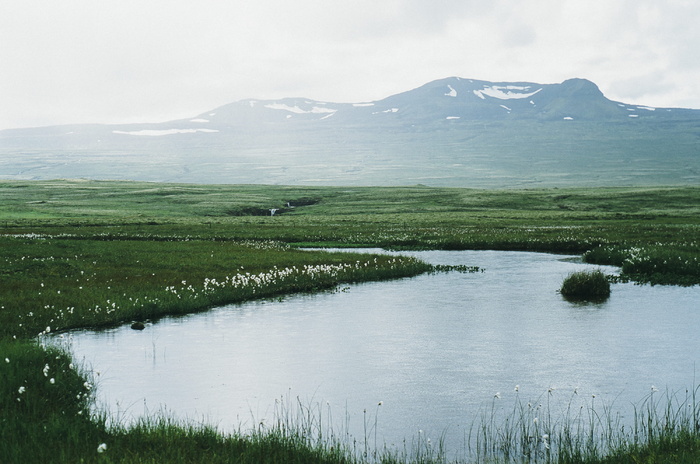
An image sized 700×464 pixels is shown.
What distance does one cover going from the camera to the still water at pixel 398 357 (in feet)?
44.2

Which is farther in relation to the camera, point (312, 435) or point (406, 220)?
point (406, 220)

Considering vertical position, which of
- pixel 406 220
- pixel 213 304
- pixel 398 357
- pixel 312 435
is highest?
pixel 312 435

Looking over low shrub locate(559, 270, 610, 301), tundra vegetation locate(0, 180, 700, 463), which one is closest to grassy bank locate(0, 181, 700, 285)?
tundra vegetation locate(0, 180, 700, 463)

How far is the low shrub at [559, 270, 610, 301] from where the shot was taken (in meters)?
26.9

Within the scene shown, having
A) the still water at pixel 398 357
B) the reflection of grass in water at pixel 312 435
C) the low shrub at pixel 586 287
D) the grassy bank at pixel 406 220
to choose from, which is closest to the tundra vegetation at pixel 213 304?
the reflection of grass in water at pixel 312 435

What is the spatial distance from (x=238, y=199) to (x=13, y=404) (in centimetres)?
13337

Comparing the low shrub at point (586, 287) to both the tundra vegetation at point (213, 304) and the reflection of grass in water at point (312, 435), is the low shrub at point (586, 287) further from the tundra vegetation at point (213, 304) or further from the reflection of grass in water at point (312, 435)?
the reflection of grass in water at point (312, 435)

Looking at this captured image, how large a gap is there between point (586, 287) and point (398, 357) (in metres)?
12.9

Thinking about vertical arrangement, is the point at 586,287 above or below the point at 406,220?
above

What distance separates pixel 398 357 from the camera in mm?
17406

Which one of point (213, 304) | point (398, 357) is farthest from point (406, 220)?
point (398, 357)

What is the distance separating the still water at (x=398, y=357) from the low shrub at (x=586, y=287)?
1.57 ft

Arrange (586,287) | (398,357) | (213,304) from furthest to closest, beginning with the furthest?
(586,287) → (213,304) → (398,357)

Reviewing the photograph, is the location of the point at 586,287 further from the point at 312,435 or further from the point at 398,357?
the point at 312,435
